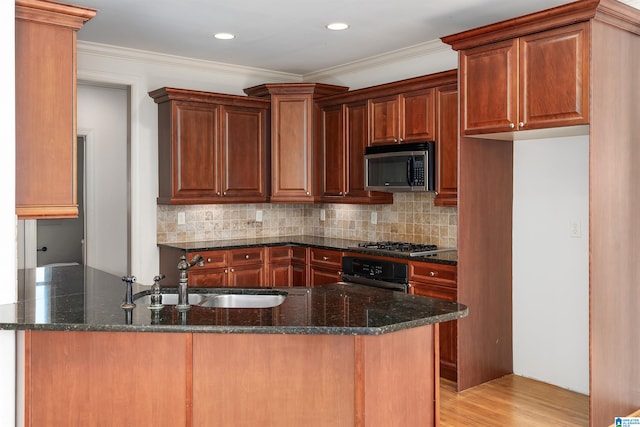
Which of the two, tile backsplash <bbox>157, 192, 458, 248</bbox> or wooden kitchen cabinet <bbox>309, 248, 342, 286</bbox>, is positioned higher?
tile backsplash <bbox>157, 192, 458, 248</bbox>

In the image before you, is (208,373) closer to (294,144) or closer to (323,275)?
(323,275)

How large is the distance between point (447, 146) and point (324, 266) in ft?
5.33

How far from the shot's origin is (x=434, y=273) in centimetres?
421

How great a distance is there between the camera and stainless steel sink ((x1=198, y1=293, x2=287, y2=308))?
294 centimetres

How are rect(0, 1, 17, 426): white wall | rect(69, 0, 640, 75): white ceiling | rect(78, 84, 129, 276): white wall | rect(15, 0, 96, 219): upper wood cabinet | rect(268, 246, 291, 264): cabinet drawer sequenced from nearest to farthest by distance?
rect(0, 1, 17, 426): white wall → rect(15, 0, 96, 219): upper wood cabinet → rect(69, 0, 640, 75): white ceiling → rect(268, 246, 291, 264): cabinet drawer → rect(78, 84, 129, 276): white wall

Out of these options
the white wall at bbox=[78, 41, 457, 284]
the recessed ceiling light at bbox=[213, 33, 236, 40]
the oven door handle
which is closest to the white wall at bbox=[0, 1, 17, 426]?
the recessed ceiling light at bbox=[213, 33, 236, 40]

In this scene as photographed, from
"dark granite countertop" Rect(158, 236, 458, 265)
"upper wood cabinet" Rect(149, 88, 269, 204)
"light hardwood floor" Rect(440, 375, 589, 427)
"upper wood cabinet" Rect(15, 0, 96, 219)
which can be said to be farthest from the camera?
"upper wood cabinet" Rect(149, 88, 269, 204)

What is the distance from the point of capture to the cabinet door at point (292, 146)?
563 cm

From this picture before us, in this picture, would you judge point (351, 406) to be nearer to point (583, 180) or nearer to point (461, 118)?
point (461, 118)

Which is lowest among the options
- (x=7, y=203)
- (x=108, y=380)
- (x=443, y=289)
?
(x=108, y=380)

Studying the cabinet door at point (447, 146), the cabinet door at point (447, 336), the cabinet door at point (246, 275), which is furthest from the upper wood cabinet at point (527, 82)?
the cabinet door at point (246, 275)

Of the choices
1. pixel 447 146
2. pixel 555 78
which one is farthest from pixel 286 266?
pixel 555 78

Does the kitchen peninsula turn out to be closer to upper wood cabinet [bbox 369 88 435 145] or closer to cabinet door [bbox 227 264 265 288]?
upper wood cabinet [bbox 369 88 435 145]

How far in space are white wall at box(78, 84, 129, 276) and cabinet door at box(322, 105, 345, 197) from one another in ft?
7.77
